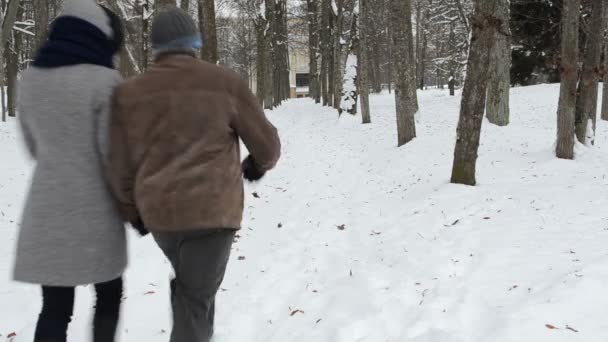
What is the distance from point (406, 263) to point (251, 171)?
2.91 m

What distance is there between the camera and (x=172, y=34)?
7.52ft

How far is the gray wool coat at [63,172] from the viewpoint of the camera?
85.4 inches

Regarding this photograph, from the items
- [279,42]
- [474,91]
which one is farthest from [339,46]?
[279,42]

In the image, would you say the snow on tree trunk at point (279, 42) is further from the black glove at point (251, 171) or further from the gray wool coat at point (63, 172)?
the gray wool coat at point (63, 172)

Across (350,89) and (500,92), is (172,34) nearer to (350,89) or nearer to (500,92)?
(500,92)

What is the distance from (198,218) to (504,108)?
1520 cm

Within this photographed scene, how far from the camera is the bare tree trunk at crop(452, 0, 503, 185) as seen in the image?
718 cm

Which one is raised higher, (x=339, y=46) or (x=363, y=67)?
Result: (x=339, y=46)

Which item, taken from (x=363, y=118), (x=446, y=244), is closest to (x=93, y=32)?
(x=446, y=244)

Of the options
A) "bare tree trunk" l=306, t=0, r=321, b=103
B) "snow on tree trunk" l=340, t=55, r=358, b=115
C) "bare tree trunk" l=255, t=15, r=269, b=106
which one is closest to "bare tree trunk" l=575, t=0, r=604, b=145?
"snow on tree trunk" l=340, t=55, r=358, b=115

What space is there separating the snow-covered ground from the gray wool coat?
162cm

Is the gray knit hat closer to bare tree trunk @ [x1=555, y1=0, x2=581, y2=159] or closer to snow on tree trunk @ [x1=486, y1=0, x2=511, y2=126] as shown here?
bare tree trunk @ [x1=555, y1=0, x2=581, y2=159]

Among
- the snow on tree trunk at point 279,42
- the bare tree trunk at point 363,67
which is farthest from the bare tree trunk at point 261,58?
the bare tree trunk at point 363,67

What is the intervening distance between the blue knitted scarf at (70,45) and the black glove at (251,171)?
0.86 meters
